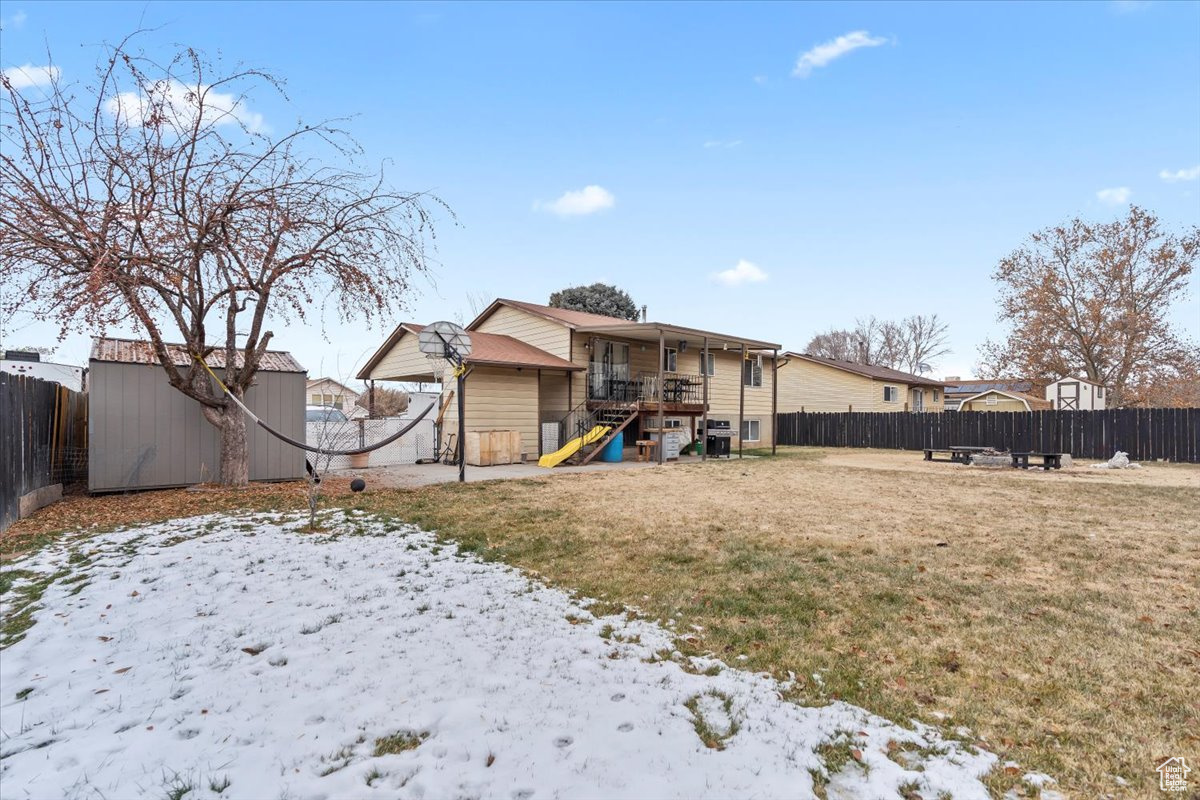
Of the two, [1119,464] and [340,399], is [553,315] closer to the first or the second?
[340,399]

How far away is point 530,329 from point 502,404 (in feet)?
11.5

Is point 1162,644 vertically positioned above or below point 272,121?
below

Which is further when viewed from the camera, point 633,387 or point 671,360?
point 671,360

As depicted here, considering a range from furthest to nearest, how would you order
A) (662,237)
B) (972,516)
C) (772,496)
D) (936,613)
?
(662,237), (772,496), (972,516), (936,613)

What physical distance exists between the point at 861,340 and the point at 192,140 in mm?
51728

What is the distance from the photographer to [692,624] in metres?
3.74

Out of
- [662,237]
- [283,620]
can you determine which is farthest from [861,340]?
[283,620]

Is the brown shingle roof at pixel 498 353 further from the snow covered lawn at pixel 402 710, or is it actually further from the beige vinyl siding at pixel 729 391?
the snow covered lawn at pixel 402 710

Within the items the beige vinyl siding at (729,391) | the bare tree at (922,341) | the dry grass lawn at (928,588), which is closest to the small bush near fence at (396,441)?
the dry grass lawn at (928,588)

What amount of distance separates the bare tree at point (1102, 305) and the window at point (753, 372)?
16.1 m

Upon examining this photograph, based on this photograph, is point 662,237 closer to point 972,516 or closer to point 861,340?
point 972,516

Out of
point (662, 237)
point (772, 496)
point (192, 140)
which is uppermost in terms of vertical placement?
point (662, 237)

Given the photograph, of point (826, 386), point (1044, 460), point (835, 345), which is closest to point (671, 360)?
point (1044, 460)

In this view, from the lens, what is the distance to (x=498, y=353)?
1542cm
